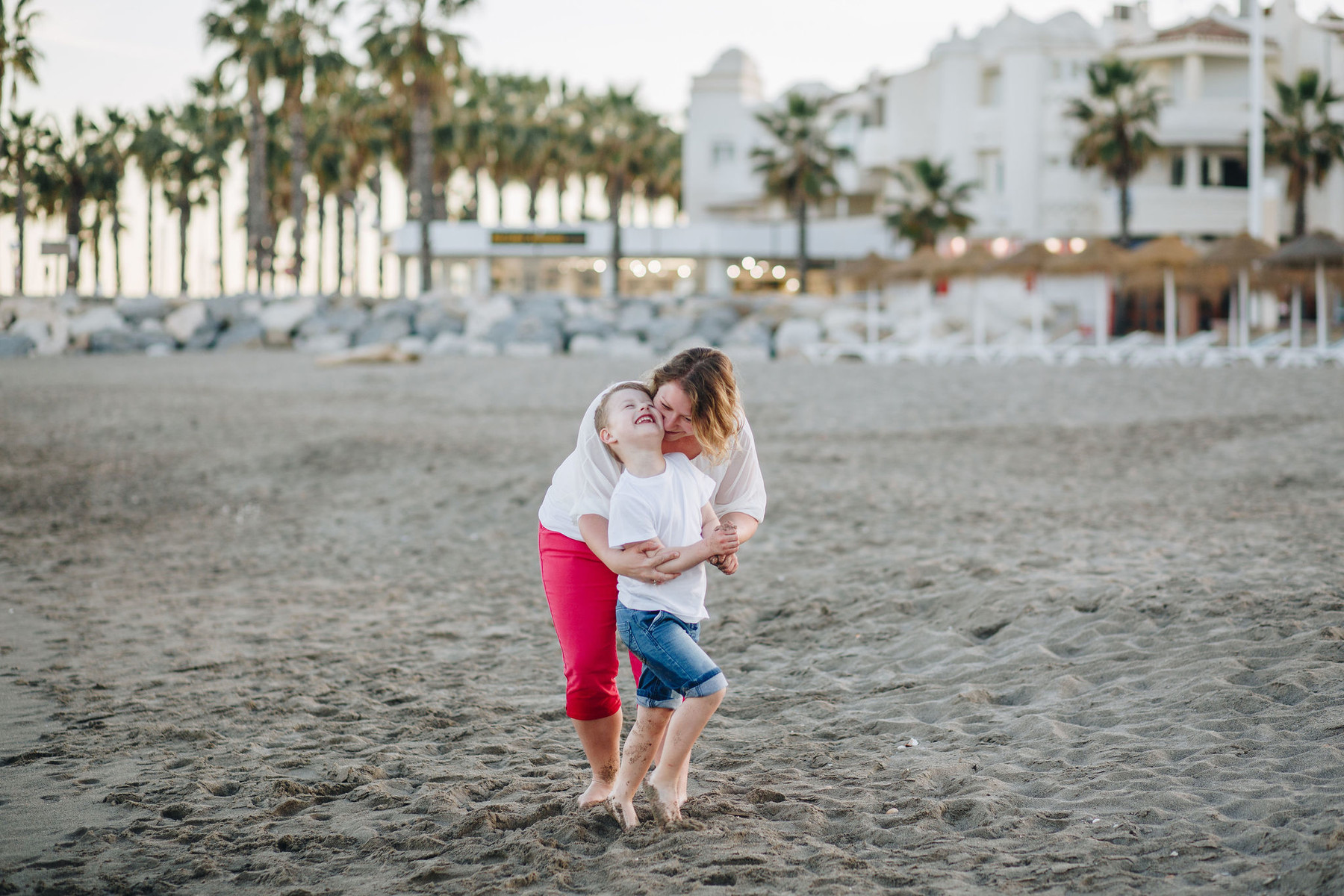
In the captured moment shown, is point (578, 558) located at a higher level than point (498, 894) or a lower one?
higher

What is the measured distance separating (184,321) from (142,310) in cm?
175

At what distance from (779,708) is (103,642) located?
3.71 m

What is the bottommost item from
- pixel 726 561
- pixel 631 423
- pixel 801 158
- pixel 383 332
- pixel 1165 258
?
pixel 726 561

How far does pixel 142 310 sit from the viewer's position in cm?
3528

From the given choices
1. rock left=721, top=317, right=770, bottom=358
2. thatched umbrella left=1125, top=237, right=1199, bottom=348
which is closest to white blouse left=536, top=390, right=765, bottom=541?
thatched umbrella left=1125, top=237, right=1199, bottom=348

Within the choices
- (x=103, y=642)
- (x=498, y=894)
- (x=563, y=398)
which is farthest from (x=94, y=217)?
(x=498, y=894)

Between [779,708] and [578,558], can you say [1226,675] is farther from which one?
[578,558]

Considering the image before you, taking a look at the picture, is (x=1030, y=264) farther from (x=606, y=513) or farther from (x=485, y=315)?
(x=606, y=513)

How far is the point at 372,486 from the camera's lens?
37.6 feet

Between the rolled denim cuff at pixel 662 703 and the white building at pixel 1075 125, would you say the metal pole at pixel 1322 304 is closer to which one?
the white building at pixel 1075 125

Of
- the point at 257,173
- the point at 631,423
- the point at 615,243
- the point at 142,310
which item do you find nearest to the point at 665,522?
the point at 631,423

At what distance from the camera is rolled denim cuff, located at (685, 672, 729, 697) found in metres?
3.24

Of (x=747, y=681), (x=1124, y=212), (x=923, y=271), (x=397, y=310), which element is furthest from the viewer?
(x=1124, y=212)

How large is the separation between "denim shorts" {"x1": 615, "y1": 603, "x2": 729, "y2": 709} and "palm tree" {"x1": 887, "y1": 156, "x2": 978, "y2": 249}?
3993cm
